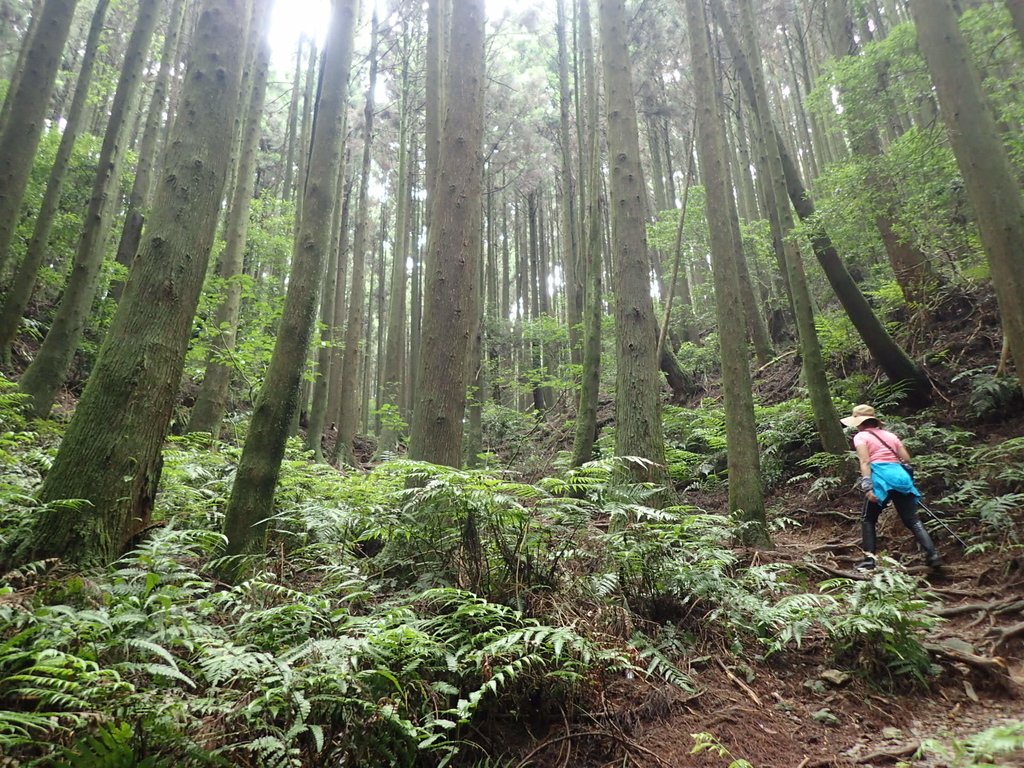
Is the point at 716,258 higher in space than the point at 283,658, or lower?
higher

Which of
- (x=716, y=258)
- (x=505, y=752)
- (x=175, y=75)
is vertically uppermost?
(x=175, y=75)

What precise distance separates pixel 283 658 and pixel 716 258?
21.0 feet

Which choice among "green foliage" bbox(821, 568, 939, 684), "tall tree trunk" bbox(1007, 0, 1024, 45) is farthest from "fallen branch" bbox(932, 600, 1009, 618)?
"tall tree trunk" bbox(1007, 0, 1024, 45)

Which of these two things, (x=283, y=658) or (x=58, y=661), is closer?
(x=58, y=661)

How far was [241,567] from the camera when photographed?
348cm

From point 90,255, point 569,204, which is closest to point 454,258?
point 90,255

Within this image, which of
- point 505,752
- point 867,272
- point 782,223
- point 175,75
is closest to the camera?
point 505,752

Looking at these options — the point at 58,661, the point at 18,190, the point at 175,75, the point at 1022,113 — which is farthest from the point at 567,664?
the point at 175,75

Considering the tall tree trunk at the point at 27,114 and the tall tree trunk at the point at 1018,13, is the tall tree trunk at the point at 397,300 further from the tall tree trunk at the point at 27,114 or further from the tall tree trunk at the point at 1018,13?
the tall tree trunk at the point at 1018,13

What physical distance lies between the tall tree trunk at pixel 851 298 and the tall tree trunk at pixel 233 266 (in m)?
8.17

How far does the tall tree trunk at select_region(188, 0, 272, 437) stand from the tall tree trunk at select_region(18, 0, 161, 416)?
164 cm

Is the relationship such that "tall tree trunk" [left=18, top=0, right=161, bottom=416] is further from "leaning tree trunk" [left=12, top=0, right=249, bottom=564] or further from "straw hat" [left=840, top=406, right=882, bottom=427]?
"straw hat" [left=840, top=406, right=882, bottom=427]

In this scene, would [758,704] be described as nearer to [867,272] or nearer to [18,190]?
[18,190]

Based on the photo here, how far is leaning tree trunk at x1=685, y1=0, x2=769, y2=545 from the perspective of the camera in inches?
239
